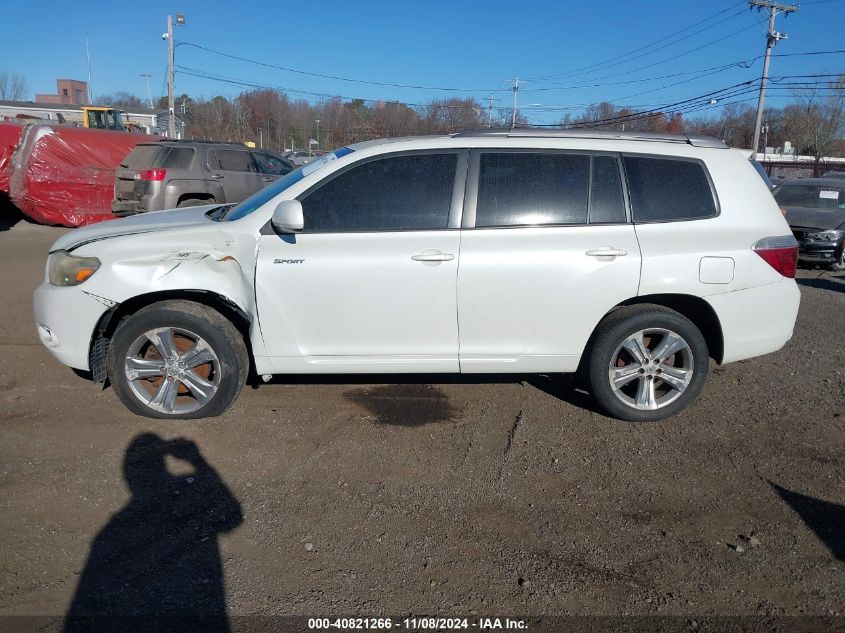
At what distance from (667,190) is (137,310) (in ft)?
12.2

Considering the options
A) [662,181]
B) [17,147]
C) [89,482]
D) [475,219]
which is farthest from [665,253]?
[17,147]

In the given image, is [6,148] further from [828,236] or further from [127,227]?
[828,236]

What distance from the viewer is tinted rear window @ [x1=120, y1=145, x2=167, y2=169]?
1284 centimetres

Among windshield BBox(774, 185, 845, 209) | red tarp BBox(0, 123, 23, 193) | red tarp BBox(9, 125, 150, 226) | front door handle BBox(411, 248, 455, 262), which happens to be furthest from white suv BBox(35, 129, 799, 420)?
red tarp BBox(0, 123, 23, 193)

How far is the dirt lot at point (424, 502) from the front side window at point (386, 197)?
1.36 meters

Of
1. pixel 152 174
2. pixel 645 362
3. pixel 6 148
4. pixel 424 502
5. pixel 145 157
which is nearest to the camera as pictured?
pixel 424 502

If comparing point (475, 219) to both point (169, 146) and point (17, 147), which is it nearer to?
point (169, 146)

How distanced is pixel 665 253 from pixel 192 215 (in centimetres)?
342

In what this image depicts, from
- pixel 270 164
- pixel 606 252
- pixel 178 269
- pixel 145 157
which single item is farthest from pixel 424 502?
pixel 270 164

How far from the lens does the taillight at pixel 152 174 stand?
12.4 meters

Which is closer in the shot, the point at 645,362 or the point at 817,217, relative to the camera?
the point at 645,362

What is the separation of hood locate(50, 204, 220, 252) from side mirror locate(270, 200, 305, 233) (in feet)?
2.47

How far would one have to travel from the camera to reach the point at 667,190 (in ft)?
15.1

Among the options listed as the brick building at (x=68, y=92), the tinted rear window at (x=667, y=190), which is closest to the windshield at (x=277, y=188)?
the tinted rear window at (x=667, y=190)
